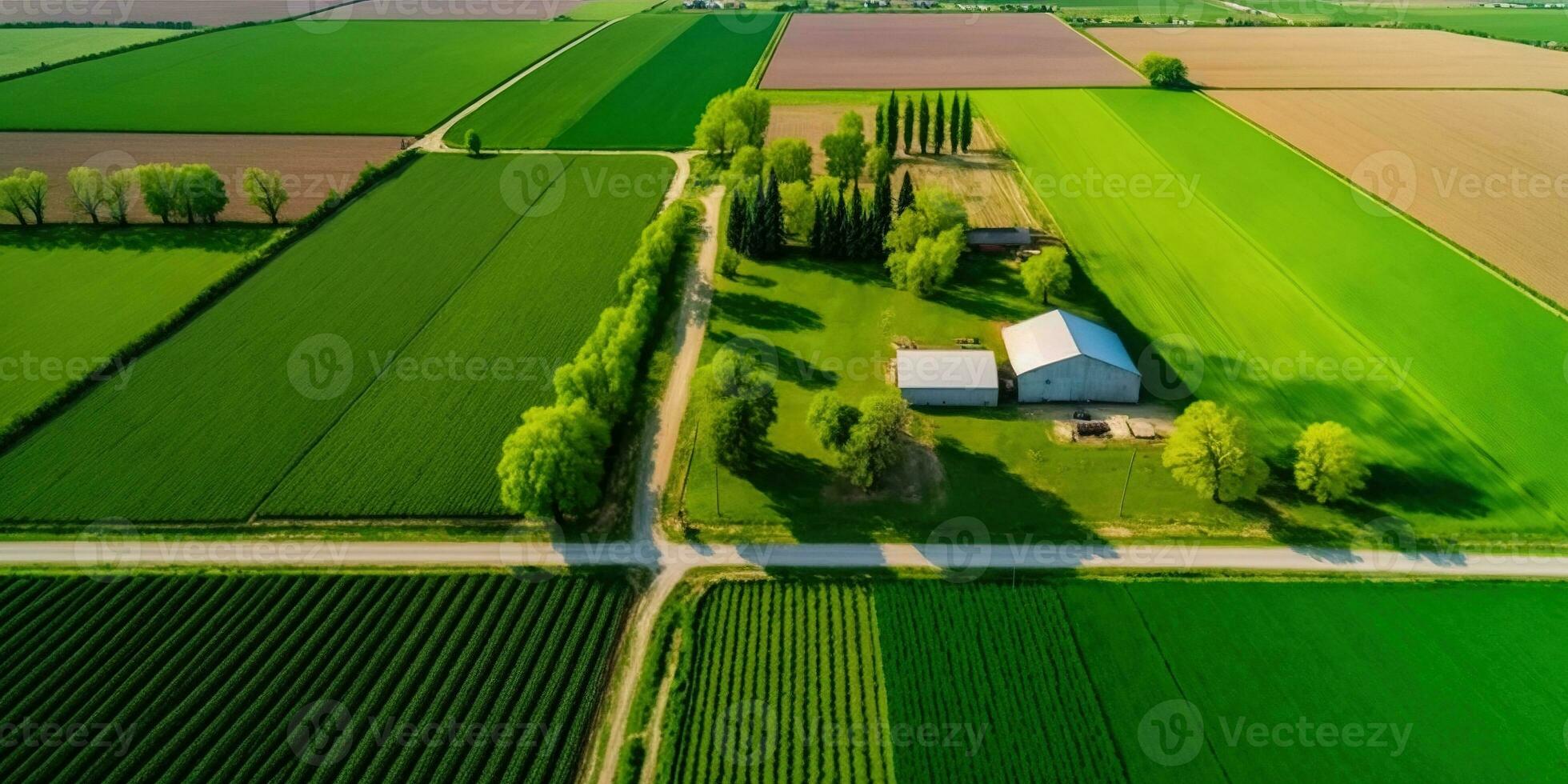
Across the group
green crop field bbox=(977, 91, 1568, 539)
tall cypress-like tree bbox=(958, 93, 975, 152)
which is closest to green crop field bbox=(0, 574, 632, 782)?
green crop field bbox=(977, 91, 1568, 539)

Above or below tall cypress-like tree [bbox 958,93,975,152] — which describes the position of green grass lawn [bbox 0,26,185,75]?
above

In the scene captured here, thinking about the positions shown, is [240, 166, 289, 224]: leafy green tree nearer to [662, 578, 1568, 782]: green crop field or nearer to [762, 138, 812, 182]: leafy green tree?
[762, 138, 812, 182]: leafy green tree

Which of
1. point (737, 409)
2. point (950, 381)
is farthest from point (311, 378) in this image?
point (950, 381)

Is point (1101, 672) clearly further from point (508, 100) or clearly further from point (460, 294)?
point (508, 100)

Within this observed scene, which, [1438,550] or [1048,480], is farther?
[1048,480]

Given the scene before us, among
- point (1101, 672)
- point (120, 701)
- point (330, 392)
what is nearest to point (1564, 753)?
point (1101, 672)

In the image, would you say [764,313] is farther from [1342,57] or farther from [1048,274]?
[1342,57]
